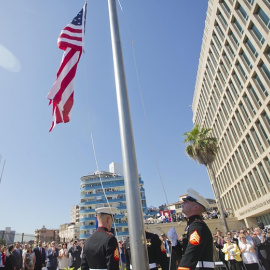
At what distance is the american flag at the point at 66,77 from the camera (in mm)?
5062

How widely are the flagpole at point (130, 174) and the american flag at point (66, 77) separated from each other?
1566 millimetres

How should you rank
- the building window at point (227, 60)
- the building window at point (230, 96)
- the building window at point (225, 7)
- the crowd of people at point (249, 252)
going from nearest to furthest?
the crowd of people at point (249, 252)
the building window at point (225, 7)
the building window at point (227, 60)
the building window at point (230, 96)

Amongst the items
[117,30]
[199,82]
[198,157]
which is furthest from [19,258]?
[199,82]

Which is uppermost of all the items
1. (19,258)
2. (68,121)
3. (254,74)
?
(254,74)

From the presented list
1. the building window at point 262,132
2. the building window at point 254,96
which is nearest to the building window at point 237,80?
the building window at point 254,96

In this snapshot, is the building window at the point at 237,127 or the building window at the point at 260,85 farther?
the building window at the point at 237,127

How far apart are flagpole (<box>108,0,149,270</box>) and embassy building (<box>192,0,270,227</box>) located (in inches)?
797

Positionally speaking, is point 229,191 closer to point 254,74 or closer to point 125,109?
point 254,74

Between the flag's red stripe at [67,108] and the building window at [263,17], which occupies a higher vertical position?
the building window at [263,17]

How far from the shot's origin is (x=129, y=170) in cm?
300

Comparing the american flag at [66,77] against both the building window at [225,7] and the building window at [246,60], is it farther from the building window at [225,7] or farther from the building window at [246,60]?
the building window at [225,7]

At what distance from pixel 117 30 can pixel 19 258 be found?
11.2 meters

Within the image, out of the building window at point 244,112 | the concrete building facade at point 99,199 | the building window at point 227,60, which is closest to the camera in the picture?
the building window at point 244,112

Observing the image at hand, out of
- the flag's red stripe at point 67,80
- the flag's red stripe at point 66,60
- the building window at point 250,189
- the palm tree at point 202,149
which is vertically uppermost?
the palm tree at point 202,149
